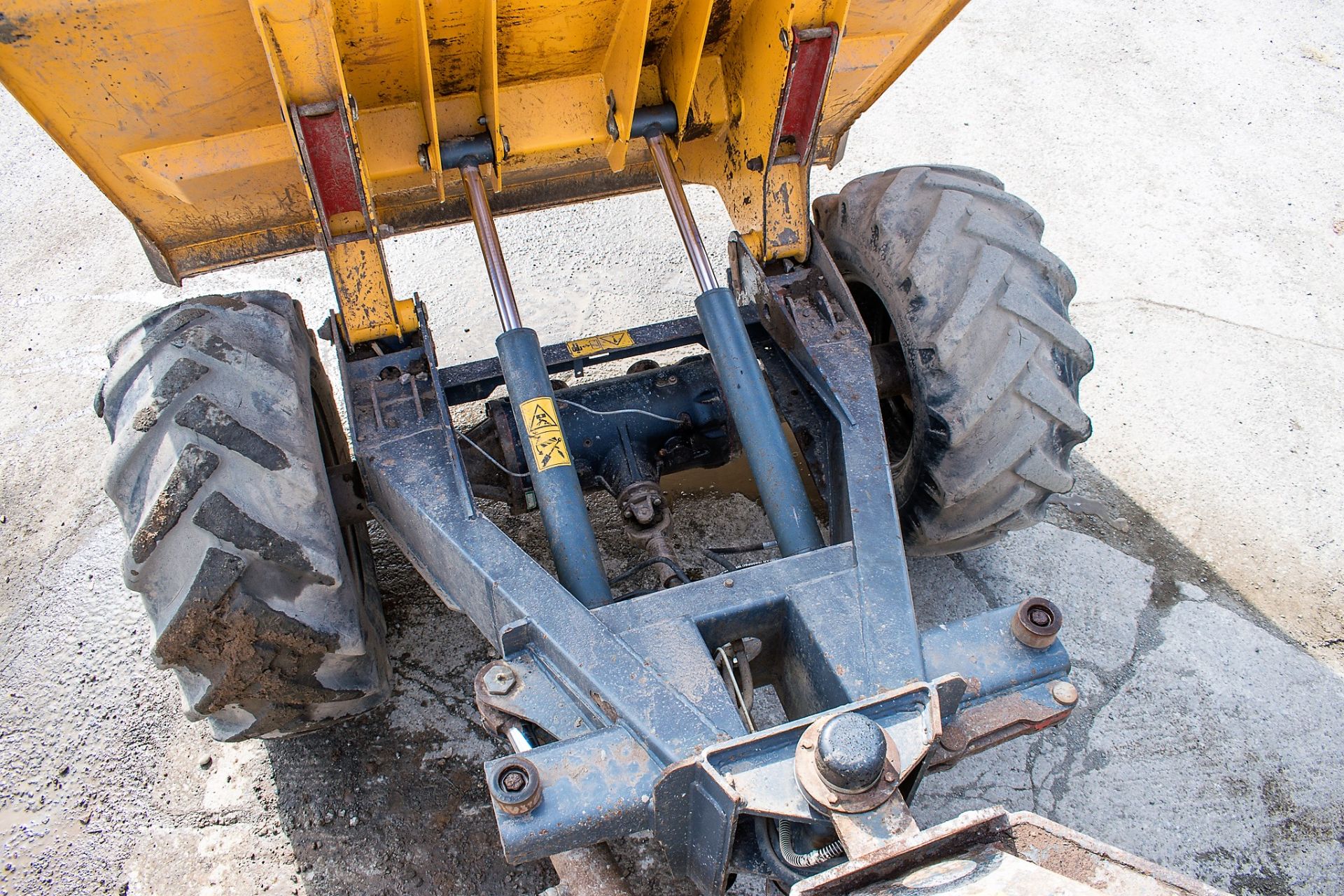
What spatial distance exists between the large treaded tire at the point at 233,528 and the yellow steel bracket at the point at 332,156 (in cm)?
27

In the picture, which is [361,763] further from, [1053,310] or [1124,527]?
[1124,527]

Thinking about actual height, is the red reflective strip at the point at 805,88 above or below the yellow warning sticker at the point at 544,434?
above

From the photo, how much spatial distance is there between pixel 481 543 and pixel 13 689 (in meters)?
1.95

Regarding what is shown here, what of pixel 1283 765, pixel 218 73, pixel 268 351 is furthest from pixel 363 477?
pixel 1283 765

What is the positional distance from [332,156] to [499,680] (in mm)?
1363

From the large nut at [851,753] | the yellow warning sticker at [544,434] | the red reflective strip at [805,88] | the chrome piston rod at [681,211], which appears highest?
the red reflective strip at [805,88]

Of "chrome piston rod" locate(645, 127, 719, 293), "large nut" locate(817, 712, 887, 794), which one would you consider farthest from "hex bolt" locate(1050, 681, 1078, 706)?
"chrome piston rod" locate(645, 127, 719, 293)

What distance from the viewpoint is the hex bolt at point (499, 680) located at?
206 cm

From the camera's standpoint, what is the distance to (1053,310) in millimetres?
2658

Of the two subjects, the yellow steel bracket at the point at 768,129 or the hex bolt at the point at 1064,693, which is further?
the yellow steel bracket at the point at 768,129

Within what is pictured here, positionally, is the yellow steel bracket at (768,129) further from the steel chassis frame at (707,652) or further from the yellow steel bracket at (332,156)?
the yellow steel bracket at (332,156)

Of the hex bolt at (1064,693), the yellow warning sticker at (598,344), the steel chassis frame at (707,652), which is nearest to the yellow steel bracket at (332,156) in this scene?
the steel chassis frame at (707,652)

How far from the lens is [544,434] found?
100 inches

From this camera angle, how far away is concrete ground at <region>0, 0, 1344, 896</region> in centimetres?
277
